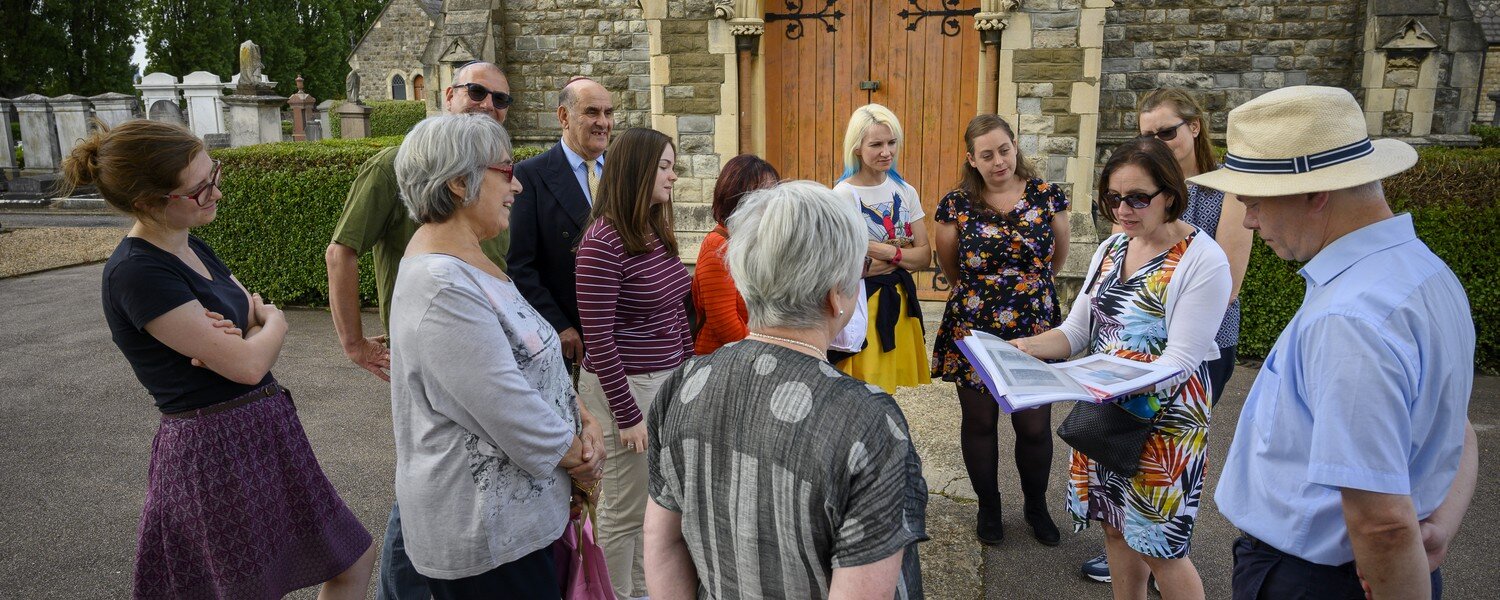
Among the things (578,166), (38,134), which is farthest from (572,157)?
(38,134)

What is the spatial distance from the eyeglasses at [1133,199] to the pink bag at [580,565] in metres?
1.69

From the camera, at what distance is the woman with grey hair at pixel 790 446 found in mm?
1404

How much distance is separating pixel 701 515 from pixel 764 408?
0.25 metres

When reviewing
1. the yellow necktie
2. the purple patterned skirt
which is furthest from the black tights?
the purple patterned skirt

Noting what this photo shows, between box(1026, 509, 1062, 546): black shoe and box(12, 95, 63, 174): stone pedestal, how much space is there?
1885 cm

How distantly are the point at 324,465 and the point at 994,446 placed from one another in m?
3.17

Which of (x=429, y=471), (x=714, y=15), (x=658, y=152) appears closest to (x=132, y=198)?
(x=429, y=471)

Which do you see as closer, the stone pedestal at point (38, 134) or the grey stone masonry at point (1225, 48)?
the grey stone masonry at point (1225, 48)

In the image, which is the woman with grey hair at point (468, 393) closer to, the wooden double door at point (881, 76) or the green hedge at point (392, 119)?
the wooden double door at point (881, 76)

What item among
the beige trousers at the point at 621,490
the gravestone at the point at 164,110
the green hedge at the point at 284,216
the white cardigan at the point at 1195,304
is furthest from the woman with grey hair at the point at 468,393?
the gravestone at the point at 164,110

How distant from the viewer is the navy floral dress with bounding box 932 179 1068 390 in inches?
135

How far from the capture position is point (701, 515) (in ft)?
5.17

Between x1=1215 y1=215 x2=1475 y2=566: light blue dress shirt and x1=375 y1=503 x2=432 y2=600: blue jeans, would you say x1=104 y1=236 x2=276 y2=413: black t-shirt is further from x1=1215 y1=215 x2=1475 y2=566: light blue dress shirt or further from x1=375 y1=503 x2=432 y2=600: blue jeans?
x1=1215 y1=215 x2=1475 y2=566: light blue dress shirt

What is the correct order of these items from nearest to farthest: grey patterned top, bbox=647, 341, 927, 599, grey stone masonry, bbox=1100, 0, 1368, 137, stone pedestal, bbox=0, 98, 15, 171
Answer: grey patterned top, bbox=647, 341, 927, 599 < grey stone masonry, bbox=1100, 0, 1368, 137 < stone pedestal, bbox=0, 98, 15, 171
